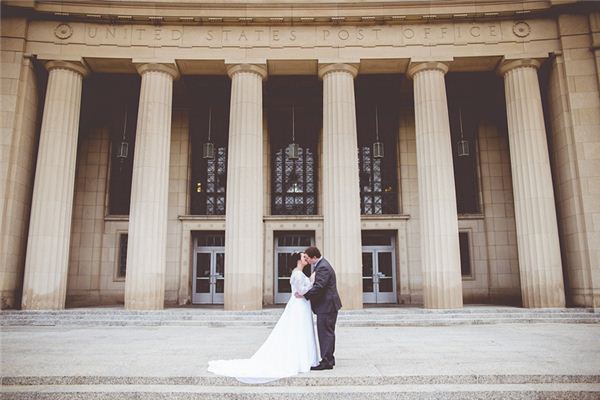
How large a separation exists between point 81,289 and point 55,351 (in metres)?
12.7

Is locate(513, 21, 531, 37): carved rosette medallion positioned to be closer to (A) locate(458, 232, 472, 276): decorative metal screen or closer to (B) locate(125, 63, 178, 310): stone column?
(A) locate(458, 232, 472, 276): decorative metal screen

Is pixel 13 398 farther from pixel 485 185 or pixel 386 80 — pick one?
pixel 485 185

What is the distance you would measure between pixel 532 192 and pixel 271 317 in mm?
11028

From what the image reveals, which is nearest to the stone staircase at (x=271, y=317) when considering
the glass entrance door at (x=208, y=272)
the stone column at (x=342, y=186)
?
the stone column at (x=342, y=186)

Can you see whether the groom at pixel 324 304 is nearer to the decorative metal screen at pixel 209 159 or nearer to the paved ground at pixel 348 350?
the paved ground at pixel 348 350

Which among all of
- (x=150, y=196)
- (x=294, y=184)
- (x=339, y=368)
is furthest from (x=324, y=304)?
(x=294, y=184)

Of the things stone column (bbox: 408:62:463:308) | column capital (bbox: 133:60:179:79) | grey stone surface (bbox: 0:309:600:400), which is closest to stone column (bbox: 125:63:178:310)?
column capital (bbox: 133:60:179:79)

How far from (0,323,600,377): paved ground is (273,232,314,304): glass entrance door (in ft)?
25.3

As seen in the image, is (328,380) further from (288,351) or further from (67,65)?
(67,65)

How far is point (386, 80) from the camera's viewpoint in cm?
2055

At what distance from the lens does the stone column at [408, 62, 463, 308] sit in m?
15.9

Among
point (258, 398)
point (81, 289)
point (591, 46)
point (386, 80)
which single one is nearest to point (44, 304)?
point (81, 289)

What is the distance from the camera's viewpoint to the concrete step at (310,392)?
18.6 ft

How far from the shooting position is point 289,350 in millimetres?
6727
